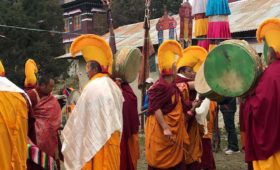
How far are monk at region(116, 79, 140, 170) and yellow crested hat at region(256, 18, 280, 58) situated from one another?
2077mm

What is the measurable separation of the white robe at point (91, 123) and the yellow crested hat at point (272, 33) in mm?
1580

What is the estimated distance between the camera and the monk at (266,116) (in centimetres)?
384

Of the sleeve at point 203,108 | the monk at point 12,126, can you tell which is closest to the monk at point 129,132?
the sleeve at point 203,108

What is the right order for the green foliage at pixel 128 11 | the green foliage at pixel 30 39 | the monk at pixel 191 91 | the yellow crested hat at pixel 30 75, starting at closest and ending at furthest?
the monk at pixel 191 91, the yellow crested hat at pixel 30 75, the green foliage at pixel 30 39, the green foliage at pixel 128 11

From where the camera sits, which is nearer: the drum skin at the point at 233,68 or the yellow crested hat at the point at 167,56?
the drum skin at the point at 233,68

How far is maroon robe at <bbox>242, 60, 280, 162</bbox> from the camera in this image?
→ 151 inches

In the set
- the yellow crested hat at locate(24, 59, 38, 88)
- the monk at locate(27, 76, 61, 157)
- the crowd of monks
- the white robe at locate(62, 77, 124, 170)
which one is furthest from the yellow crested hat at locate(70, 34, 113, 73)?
the yellow crested hat at locate(24, 59, 38, 88)

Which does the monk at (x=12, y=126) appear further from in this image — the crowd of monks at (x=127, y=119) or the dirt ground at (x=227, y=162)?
the dirt ground at (x=227, y=162)

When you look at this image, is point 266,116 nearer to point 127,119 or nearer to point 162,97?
point 162,97

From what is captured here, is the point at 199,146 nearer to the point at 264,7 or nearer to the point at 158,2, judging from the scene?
the point at 264,7

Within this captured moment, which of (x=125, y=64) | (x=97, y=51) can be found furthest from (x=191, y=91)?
(x=97, y=51)

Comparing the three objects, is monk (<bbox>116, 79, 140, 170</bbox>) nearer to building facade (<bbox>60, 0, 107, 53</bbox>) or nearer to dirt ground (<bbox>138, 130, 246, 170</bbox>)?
dirt ground (<bbox>138, 130, 246, 170</bbox>)

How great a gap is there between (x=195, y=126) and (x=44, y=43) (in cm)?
2318

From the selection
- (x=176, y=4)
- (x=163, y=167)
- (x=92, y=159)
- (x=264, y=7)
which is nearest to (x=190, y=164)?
(x=163, y=167)
